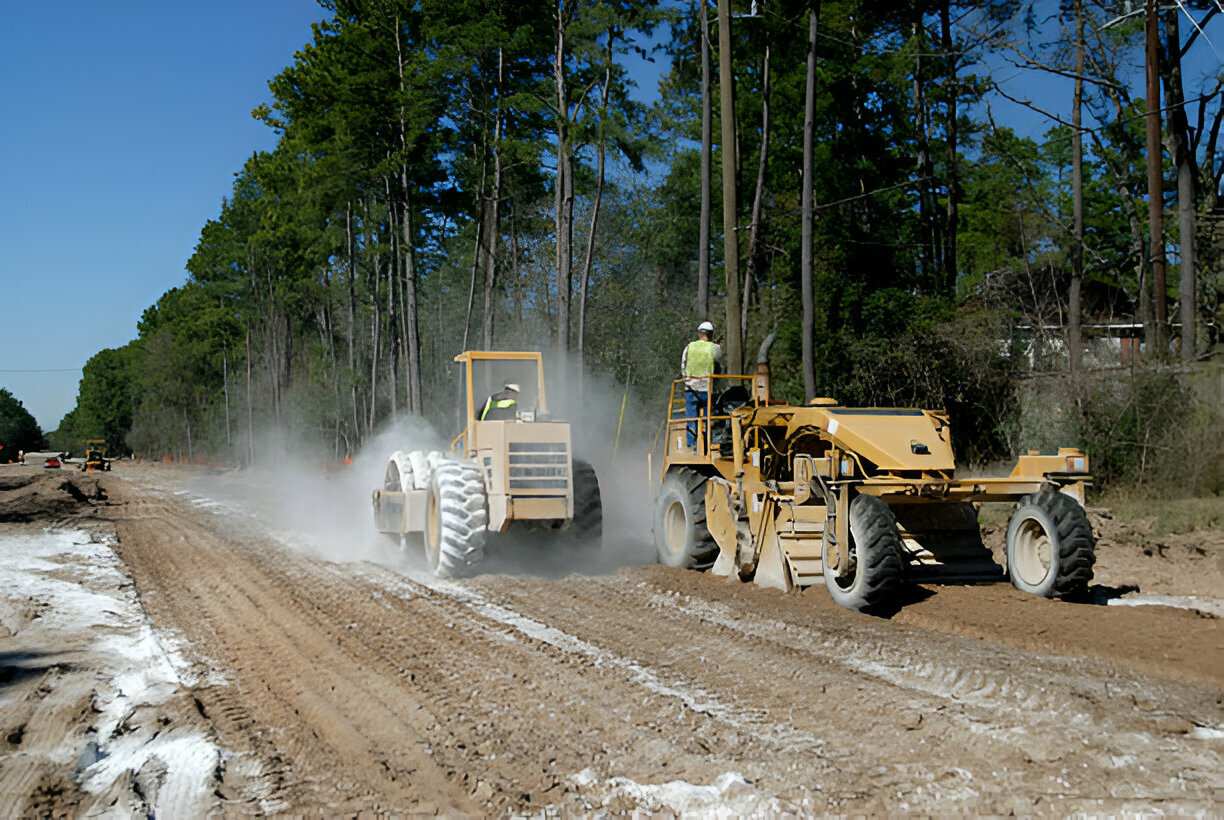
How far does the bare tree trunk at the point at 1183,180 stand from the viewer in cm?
1873

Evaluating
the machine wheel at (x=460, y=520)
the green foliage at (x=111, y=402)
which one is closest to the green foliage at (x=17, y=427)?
the green foliage at (x=111, y=402)

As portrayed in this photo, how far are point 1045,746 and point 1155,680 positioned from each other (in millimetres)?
1714

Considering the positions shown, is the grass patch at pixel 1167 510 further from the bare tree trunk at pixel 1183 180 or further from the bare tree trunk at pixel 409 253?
the bare tree trunk at pixel 409 253

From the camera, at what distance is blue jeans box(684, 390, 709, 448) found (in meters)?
12.5

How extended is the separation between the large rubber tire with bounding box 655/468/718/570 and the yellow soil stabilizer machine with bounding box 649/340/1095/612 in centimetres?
2

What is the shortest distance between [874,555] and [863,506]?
44 centimetres

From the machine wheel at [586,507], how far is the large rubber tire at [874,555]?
4238mm

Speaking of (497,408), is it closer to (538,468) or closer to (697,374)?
(538,468)

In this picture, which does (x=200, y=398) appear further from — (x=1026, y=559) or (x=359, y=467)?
(x=1026, y=559)

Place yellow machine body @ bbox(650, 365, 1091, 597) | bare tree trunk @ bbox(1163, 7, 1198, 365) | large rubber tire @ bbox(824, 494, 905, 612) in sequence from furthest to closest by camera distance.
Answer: bare tree trunk @ bbox(1163, 7, 1198, 365), yellow machine body @ bbox(650, 365, 1091, 597), large rubber tire @ bbox(824, 494, 905, 612)

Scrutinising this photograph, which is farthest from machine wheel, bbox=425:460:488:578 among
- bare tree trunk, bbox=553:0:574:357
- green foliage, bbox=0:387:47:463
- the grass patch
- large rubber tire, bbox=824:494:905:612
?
green foliage, bbox=0:387:47:463

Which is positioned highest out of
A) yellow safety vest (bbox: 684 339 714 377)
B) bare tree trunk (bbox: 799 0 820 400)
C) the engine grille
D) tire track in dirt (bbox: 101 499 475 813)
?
bare tree trunk (bbox: 799 0 820 400)

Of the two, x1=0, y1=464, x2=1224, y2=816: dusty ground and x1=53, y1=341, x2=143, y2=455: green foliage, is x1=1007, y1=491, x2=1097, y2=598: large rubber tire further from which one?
x1=53, y1=341, x2=143, y2=455: green foliage

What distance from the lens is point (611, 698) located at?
→ 262 inches
